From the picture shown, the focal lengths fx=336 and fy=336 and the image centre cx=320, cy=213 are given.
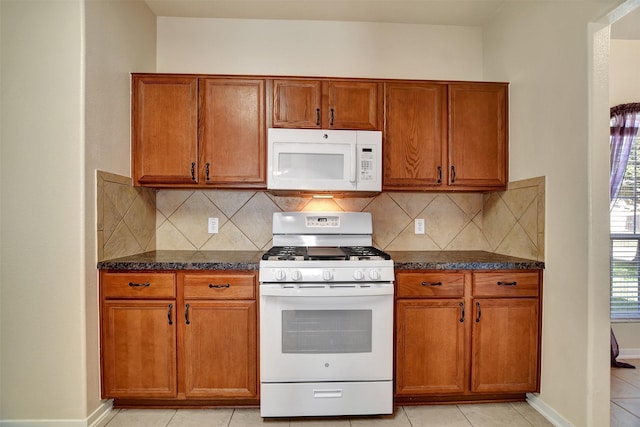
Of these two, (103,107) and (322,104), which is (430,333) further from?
(103,107)

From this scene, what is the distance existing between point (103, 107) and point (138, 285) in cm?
108

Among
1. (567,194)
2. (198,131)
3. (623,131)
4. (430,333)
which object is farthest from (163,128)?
(623,131)

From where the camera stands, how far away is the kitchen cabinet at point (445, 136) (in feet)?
7.73

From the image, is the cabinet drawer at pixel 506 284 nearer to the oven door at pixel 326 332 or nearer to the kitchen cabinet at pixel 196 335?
the oven door at pixel 326 332

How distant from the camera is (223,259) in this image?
2.11m

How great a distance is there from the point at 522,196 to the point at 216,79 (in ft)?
7.26

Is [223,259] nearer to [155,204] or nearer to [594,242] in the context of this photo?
[155,204]

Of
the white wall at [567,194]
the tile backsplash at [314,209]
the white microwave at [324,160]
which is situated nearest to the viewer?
the white wall at [567,194]

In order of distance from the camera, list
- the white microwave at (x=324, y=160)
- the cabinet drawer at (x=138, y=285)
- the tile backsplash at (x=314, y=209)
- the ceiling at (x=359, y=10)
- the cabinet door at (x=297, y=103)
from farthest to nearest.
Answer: the tile backsplash at (x=314, y=209), the ceiling at (x=359, y=10), the cabinet door at (x=297, y=103), the white microwave at (x=324, y=160), the cabinet drawer at (x=138, y=285)

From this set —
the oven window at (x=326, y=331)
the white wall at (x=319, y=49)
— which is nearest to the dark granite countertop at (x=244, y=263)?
the oven window at (x=326, y=331)

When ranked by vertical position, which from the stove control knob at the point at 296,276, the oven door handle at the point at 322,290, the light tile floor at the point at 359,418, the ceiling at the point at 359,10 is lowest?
the light tile floor at the point at 359,418

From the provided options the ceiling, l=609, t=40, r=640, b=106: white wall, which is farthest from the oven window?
l=609, t=40, r=640, b=106: white wall

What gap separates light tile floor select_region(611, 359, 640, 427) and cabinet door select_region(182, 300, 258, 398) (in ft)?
7.08

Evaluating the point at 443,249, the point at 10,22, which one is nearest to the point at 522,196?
the point at 443,249
